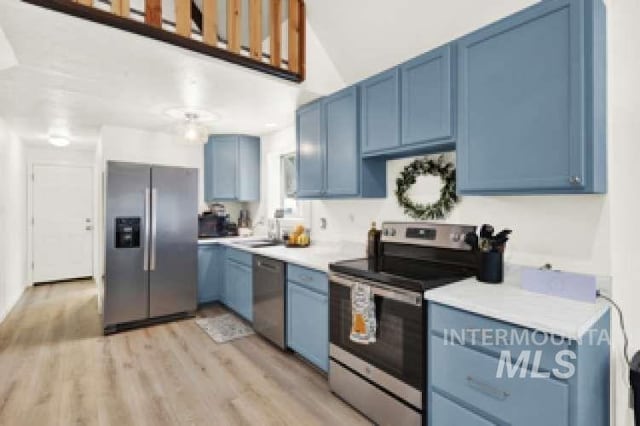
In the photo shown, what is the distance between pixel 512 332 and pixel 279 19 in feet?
9.10

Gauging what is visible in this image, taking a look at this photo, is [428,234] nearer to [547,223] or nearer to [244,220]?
[547,223]

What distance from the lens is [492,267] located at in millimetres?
1750

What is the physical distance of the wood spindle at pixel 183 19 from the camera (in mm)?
2156

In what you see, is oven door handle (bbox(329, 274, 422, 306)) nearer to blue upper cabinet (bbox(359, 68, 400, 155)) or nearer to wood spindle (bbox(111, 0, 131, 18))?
blue upper cabinet (bbox(359, 68, 400, 155))

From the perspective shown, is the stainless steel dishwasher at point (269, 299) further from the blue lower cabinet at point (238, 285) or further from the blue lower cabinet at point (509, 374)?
the blue lower cabinet at point (509, 374)

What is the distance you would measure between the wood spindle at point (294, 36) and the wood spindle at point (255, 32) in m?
0.31

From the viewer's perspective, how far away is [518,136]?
5.24 feet

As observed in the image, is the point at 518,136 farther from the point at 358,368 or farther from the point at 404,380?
the point at 358,368

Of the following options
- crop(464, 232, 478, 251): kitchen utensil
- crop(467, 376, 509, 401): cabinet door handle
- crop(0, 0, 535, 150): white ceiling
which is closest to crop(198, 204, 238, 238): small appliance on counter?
crop(0, 0, 535, 150): white ceiling

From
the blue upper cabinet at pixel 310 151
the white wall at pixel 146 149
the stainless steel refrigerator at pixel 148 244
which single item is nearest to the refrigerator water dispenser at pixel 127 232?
the stainless steel refrigerator at pixel 148 244

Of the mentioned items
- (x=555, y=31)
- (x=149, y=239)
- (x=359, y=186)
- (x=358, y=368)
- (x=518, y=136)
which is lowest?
(x=358, y=368)

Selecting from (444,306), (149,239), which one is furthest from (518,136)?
(149,239)

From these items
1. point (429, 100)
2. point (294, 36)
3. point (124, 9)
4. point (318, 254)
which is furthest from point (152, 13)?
point (318, 254)

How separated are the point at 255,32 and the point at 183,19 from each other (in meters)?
0.56
